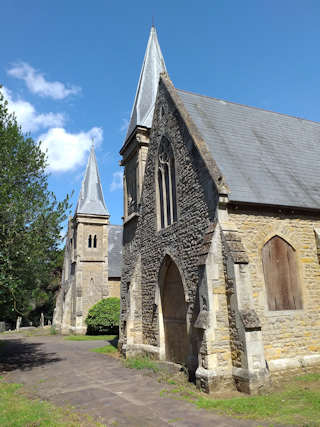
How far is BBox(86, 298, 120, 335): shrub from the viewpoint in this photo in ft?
88.0

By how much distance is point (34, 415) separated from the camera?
6.86 meters

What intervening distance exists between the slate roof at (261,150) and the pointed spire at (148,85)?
379cm

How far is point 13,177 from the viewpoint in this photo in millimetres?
12484

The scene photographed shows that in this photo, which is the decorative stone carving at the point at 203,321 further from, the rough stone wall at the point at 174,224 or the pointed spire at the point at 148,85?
the pointed spire at the point at 148,85

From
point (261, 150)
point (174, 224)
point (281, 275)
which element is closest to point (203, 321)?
point (281, 275)

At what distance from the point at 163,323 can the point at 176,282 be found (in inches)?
75.6

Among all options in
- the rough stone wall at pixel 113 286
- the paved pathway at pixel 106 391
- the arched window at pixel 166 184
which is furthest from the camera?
the rough stone wall at pixel 113 286

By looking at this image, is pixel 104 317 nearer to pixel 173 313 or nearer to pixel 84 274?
pixel 84 274

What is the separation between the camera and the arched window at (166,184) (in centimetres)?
1289

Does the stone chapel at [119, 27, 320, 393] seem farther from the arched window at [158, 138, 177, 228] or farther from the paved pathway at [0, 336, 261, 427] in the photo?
the paved pathway at [0, 336, 261, 427]

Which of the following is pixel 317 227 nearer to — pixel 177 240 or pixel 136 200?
pixel 177 240

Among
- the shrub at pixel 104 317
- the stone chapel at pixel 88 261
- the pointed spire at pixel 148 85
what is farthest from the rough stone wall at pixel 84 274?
the pointed spire at pixel 148 85

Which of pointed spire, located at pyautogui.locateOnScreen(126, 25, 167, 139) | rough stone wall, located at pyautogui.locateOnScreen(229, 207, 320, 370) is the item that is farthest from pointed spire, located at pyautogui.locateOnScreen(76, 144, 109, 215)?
rough stone wall, located at pyautogui.locateOnScreen(229, 207, 320, 370)

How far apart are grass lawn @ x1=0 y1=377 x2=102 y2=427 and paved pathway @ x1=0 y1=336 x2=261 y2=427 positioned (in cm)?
42
